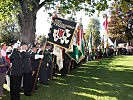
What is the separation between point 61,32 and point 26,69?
3.17m

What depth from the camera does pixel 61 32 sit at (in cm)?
1444

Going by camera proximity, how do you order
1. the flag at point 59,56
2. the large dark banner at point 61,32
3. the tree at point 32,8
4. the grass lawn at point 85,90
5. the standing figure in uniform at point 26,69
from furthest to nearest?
1. the tree at point 32,8
2. the flag at point 59,56
3. the large dark banner at point 61,32
4. the grass lawn at point 85,90
5. the standing figure in uniform at point 26,69

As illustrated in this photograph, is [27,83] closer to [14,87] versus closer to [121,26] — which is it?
[14,87]

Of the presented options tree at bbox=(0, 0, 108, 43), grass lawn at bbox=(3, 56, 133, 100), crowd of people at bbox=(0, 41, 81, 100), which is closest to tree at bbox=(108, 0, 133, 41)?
tree at bbox=(0, 0, 108, 43)

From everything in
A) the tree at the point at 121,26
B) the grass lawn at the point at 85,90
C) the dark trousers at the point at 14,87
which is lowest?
the grass lawn at the point at 85,90

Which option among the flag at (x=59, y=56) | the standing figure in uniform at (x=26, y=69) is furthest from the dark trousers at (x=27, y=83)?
the flag at (x=59, y=56)

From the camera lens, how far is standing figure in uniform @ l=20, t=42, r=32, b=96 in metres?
11.3

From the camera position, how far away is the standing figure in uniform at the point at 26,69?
11273mm

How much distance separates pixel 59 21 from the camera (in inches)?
574

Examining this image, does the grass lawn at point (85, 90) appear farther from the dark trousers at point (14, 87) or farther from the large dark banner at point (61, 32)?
the large dark banner at point (61, 32)

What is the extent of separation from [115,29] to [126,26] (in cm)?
222

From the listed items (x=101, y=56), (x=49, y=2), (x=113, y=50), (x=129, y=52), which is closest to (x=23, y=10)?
(x=49, y=2)

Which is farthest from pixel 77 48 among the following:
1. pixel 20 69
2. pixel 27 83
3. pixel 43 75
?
pixel 20 69

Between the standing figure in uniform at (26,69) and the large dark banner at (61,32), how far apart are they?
2422 mm
